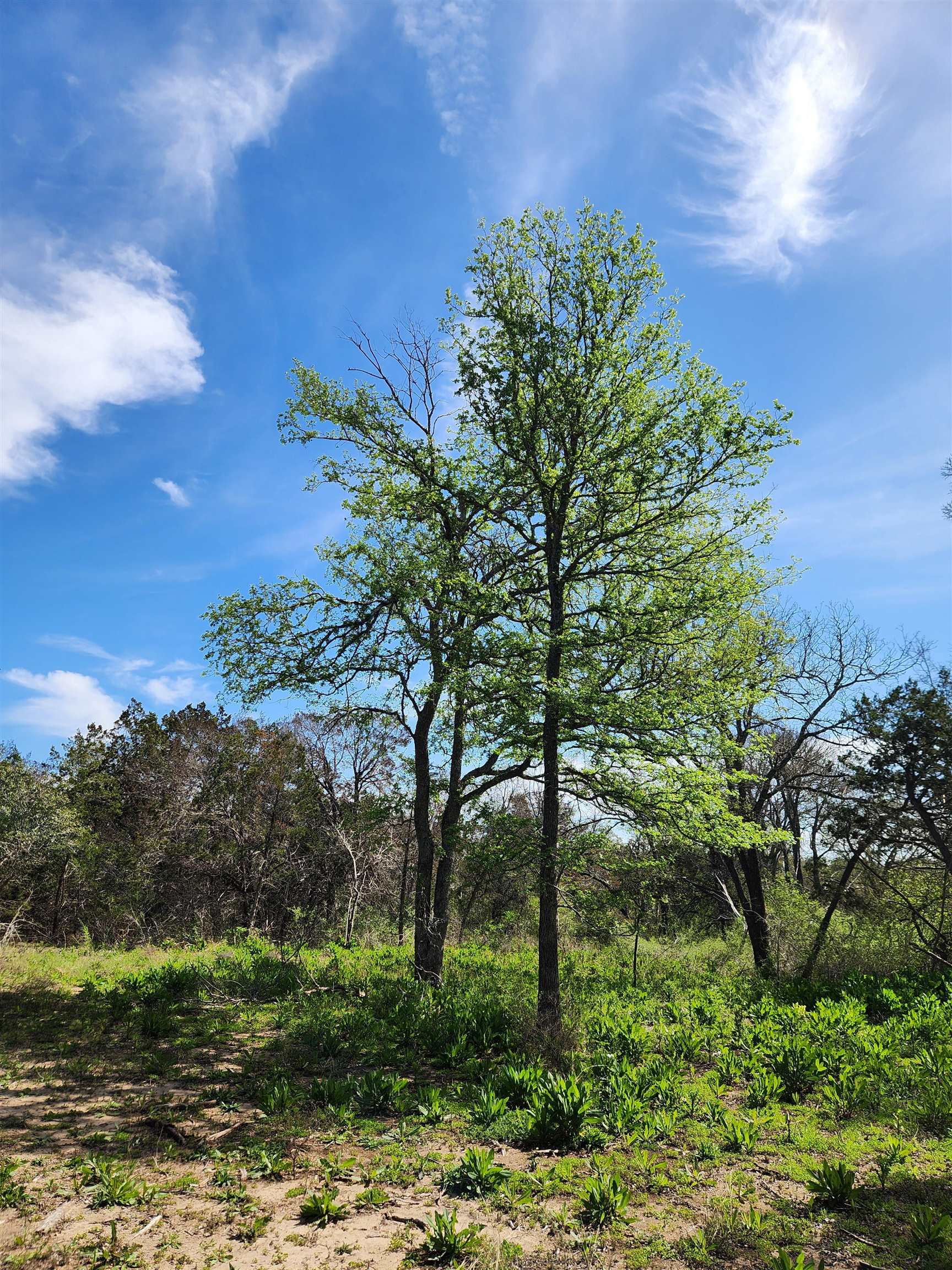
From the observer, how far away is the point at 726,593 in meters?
10.3

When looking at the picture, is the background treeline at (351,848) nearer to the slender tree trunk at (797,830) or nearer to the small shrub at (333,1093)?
the slender tree trunk at (797,830)

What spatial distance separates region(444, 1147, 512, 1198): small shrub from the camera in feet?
16.0

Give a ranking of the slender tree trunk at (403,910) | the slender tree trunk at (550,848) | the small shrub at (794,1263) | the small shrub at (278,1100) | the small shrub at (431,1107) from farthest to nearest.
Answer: the slender tree trunk at (403,910)
the slender tree trunk at (550,848)
the small shrub at (278,1100)
the small shrub at (431,1107)
the small shrub at (794,1263)

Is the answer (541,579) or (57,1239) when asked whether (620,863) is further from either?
(57,1239)

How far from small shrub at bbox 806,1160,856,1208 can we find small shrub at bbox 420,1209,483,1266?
8.00 ft

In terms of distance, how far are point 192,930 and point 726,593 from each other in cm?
2139

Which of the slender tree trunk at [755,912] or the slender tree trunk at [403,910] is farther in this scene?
the slender tree trunk at [403,910]

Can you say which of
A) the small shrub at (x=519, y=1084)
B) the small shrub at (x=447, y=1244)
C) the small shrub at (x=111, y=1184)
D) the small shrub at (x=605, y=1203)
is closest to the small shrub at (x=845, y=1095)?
the small shrub at (x=519, y=1084)

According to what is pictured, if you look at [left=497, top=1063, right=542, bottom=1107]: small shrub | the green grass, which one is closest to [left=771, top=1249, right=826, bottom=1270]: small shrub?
the green grass

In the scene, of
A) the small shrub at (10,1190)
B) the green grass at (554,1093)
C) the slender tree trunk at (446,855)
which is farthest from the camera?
the slender tree trunk at (446,855)

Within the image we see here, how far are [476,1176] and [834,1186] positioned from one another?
255cm

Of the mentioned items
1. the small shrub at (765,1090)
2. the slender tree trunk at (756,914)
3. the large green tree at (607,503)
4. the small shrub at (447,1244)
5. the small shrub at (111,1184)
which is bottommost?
the small shrub at (111,1184)

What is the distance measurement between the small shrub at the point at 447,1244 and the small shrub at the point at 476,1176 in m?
0.75

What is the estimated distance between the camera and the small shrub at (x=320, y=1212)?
4547 millimetres
